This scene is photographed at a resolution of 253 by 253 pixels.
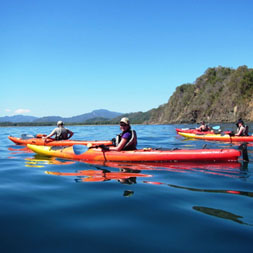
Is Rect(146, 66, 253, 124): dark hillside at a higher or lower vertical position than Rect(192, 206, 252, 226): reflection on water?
higher

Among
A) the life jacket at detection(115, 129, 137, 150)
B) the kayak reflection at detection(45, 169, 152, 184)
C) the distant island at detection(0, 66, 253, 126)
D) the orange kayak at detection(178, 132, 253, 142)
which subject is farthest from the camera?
the distant island at detection(0, 66, 253, 126)

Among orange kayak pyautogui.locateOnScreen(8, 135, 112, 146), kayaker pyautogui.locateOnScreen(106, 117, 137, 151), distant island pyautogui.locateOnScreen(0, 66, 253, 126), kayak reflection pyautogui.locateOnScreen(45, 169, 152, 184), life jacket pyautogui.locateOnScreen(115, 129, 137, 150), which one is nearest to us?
kayak reflection pyautogui.locateOnScreen(45, 169, 152, 184)

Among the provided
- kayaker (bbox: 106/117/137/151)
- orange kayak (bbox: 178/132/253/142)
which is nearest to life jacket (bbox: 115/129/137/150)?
kayaker (bbox: 106/117/137/151)

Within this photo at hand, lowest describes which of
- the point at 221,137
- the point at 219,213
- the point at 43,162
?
the point at 43,162

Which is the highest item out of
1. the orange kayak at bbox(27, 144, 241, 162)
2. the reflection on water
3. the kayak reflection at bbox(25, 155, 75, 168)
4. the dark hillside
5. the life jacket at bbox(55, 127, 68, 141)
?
the dark hillside

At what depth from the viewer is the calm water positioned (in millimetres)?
2846

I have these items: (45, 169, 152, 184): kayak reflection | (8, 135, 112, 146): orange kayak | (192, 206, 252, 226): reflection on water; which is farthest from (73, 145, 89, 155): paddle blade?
(192, 206, 252, 226): reflection on water

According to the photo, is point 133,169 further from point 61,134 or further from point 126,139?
point 61,134

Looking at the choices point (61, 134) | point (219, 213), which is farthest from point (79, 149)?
point (219, 213)

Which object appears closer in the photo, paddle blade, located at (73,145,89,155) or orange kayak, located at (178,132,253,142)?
paddle blade, located at (73,145,89,155)

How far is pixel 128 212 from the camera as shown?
3.74 metres

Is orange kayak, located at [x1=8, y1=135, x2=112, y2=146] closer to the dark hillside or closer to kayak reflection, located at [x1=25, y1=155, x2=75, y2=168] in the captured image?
kayak reflection, located at [x1=25, y1=155, x2=75, y2=168]

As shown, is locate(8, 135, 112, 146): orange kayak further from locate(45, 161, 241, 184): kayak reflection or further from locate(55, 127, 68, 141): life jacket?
locate(45, 161, 241, 184): kayak reflection

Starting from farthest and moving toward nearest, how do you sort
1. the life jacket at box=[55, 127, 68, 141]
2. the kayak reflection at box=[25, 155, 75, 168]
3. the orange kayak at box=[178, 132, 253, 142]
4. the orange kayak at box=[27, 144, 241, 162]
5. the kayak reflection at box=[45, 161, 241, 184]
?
the orange kayak at box=[178, 132, 253, 142], the life jacket at box=[55, 127, 68, 141], the kayak reflection at box=[25, 155, 75, 168], the orange kayak at box=[27, 144, 241, 162], the kayak reflection at box=[45, 161, 241, 184]
